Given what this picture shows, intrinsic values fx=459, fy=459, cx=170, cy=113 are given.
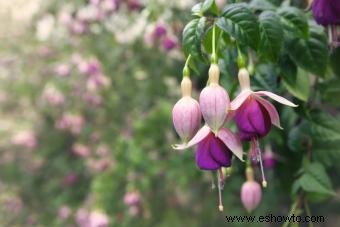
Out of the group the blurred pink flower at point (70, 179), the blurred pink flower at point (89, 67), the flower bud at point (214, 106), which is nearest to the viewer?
the flower bud at point (214, 106)

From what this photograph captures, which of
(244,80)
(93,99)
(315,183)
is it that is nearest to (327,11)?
(244,80)

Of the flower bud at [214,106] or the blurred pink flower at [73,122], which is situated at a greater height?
the flower bud at [214,106]

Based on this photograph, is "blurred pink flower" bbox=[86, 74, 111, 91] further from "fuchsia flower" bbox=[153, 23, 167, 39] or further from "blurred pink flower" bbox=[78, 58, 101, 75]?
"fuchsia flower" bbox=[153, 23, 167, 39]

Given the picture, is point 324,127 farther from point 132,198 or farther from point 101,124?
point 101,124

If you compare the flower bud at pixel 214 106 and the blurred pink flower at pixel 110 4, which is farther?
the blurred pink flower at pixel 110 4

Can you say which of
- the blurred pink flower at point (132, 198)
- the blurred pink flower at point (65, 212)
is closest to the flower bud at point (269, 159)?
the blurred pink flower at point (132, 198)

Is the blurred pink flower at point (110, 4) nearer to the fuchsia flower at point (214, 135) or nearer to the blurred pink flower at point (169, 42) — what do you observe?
the blurred pink flower at point (169, 42)
